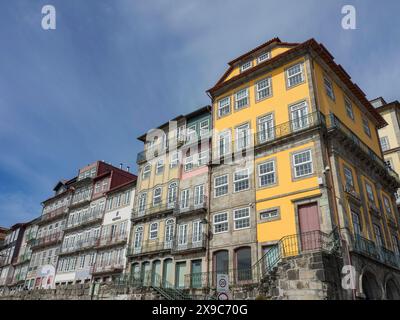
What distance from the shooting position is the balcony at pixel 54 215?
42.5 meters

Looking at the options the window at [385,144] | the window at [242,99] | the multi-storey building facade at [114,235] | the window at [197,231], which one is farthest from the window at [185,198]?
the window at [385,144]

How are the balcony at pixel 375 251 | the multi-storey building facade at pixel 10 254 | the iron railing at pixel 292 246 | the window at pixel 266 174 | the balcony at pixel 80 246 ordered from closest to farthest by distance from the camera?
1. the iron railing at pixel 292 246
2. the balcony at pixel 375 251
3. the window at pixel 266 174
4. the balcony at pixel 80 246
5. the multi-storey building facade at pixel 10 254

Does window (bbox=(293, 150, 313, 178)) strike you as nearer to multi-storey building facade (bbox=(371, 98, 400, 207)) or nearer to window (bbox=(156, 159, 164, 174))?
window (bbox=(156, 159, 164, 174))

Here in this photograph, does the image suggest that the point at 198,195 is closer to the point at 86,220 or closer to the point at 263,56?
the point at 263,56

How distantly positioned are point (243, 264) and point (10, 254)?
45.4m

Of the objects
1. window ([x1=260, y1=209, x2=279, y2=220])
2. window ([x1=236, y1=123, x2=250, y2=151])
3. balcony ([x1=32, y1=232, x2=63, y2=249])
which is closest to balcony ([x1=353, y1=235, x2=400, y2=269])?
window ([x1=260, y1=209, x2=279, y2=220])

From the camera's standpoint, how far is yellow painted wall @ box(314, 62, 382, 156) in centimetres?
2210

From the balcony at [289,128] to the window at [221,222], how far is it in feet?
17.5

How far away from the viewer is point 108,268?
30766 millimetres

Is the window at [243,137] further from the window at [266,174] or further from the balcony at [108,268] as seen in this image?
the balcony at [108,268]

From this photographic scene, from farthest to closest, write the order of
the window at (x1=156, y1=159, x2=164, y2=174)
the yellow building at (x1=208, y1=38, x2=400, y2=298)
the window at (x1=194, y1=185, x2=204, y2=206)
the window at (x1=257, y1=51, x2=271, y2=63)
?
the window at (x1=156, y1=159, x2=164, y2=174) < the window at (x1=257, y1=51, x2=271, y2=63) < the window at (x1=194, y1=185, x2=204, y2=206) < the yellow building at (x1=208, y1=38, x2=400, y2=298)

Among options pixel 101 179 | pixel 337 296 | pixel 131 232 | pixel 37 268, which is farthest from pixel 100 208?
pixel 337 296

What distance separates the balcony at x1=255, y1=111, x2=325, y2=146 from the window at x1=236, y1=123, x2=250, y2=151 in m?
0.84

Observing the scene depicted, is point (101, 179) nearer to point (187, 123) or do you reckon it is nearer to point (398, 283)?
point (187, 123)
